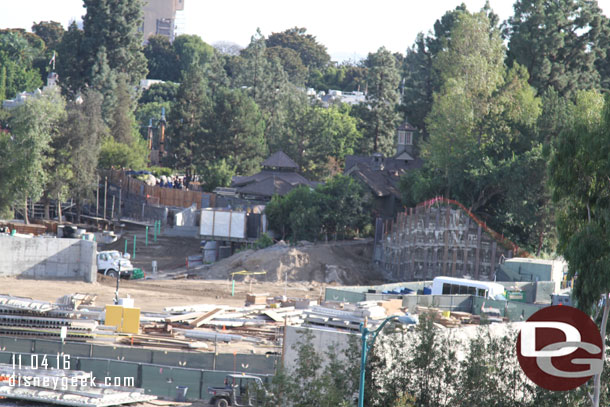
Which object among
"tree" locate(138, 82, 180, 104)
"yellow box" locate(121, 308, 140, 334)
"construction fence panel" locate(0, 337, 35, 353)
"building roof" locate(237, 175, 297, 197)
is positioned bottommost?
"construction fence panel" locate(0, 337, 35, 353)

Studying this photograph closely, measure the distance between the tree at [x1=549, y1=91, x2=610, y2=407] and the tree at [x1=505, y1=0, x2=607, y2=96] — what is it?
52.5 m

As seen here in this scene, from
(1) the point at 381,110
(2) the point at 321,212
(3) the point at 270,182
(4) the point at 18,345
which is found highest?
(1) the point at 381,110

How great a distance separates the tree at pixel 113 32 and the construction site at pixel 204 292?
3155 centimetres

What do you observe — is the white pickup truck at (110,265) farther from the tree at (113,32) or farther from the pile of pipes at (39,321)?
the tree at (113,32)

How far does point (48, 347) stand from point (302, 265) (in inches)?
1109

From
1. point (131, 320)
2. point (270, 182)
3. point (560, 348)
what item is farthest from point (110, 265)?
point (560, 348)

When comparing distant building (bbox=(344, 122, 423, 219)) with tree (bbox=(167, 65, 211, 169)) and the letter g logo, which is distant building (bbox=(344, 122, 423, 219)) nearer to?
tree (bbox=(167, 65, 211, 169))

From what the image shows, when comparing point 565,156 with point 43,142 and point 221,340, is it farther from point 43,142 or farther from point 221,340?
point 43,142

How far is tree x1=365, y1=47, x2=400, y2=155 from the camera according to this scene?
9531 centimetres

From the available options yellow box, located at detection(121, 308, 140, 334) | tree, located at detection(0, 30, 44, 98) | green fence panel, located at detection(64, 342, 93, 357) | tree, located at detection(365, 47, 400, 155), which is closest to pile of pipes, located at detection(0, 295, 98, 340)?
yellow box, located at detection(121, 308, 140, 334)

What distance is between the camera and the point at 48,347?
32.6 m

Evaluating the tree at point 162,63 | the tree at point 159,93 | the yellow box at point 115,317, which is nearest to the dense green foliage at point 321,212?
the yellow box at point 115,317

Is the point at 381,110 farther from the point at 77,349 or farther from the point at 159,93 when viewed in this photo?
the point at 159,93

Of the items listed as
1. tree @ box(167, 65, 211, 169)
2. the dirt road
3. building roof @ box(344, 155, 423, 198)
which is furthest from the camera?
tree @ box(167, 65, 211, 169)
